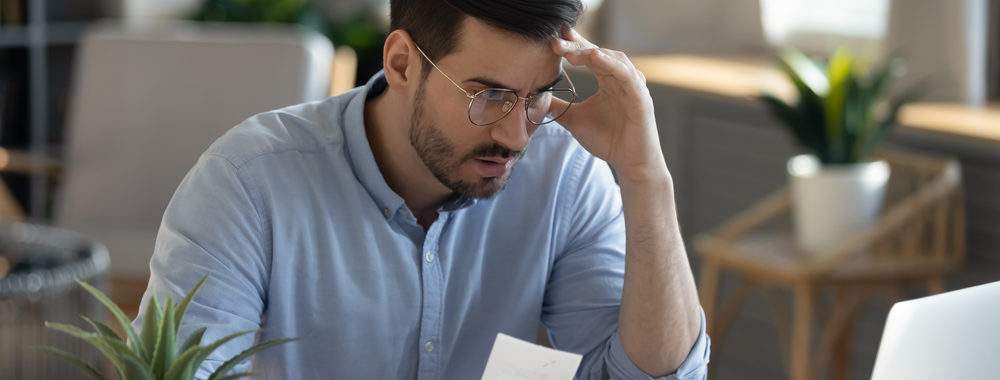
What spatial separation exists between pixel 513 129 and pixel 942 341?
562 millimetres

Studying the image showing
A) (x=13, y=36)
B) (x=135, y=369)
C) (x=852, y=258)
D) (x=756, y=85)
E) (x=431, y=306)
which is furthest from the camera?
(x=13, y=36)

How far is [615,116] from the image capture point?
151 centimetres

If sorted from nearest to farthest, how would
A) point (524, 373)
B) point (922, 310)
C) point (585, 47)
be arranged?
1. point (922, 310)
2. point (524, 373)
3. point (585, 47)

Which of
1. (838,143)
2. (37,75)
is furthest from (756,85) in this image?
(37,75)

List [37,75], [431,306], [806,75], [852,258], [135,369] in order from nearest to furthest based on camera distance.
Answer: [135,369] < [431,306] < [852,258] < [806,75] < [37,75]

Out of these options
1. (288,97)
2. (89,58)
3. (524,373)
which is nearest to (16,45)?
(89,58)

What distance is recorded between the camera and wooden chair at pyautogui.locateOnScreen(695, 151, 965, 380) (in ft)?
8.68

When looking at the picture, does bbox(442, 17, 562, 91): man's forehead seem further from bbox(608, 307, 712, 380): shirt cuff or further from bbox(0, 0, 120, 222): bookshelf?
bbox(0, 0, 120, 222): bookshelf

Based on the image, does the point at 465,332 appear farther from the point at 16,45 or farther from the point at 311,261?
the point at 16,45

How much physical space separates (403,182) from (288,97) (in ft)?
4.97

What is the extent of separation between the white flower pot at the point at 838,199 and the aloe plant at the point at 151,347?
6.33 ft

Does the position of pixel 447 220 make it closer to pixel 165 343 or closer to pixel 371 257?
pixel 371 257

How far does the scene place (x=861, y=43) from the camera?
363 cm

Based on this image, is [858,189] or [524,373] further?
[858,189]
